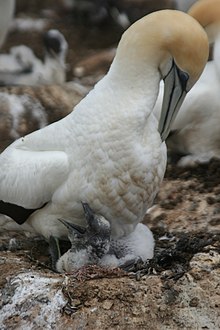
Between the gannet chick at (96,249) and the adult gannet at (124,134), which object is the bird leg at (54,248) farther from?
the adult gannet at (124,134)

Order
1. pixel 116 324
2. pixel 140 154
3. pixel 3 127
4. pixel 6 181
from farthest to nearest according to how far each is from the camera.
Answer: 1. pixel 3 127
2. pixel 6 181
3. pixel 140 154
4. pixel 116 324

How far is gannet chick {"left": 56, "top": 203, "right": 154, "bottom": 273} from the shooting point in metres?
5.80

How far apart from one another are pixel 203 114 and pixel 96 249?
2.19m

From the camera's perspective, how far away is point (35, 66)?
1127 cm

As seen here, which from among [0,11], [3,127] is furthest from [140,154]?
[0,11]

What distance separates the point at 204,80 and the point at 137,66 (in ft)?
6.75

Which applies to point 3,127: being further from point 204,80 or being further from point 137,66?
point 137,66

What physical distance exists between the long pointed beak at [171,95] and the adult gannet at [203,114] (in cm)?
→ 153

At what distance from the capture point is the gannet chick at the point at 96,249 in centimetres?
580

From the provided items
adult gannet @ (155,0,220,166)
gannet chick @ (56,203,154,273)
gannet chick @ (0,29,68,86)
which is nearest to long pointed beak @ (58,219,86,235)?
gannet chick @ (56,203,154,273)

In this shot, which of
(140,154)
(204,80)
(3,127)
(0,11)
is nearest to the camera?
(140,154)

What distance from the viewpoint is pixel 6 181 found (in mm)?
6199

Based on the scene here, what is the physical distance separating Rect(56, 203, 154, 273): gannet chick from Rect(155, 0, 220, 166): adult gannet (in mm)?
1706

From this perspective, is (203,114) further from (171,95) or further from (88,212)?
(88,212)
